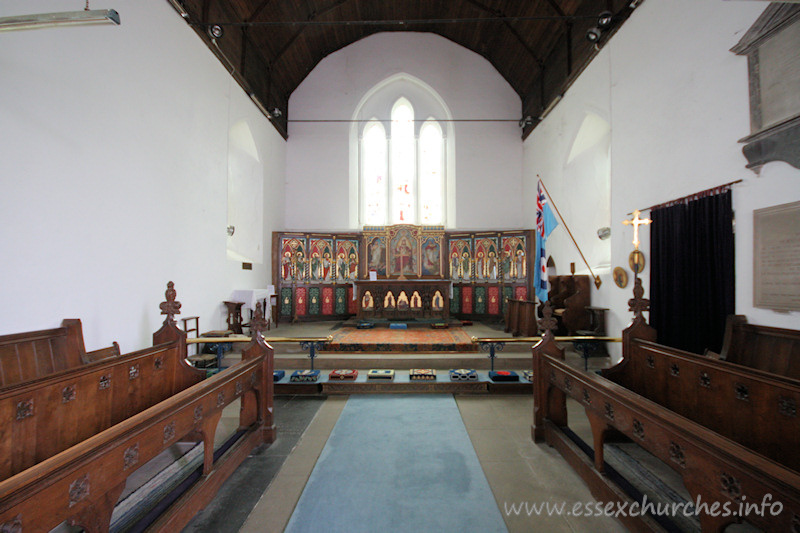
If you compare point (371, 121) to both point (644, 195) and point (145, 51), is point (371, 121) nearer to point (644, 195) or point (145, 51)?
point (145, 51)

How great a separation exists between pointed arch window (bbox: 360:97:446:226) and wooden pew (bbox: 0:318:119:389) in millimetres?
7988

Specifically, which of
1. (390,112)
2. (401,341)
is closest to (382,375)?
(401,341)

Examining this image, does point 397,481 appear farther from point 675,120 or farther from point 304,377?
point 675,120

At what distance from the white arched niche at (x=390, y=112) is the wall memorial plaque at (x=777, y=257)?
295 inches

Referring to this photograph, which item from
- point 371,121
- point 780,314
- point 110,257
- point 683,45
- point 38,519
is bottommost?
point 38,519

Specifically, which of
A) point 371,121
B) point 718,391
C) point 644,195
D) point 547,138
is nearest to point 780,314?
point 718,391

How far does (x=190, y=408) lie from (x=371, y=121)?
33.4 feet

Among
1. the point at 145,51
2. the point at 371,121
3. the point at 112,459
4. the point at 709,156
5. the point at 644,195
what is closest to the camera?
the point at 112,459

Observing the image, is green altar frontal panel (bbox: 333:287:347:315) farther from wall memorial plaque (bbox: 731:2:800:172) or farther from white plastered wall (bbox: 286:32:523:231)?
wall memorial plaque (bbox: 731:2:800:172)

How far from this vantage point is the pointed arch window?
1073 cm

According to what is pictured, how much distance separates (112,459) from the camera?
1496 mm

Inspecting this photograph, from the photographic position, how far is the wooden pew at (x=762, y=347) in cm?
288

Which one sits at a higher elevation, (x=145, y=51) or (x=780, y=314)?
(x=145, y=51)

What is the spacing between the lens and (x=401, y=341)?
6.13 m
